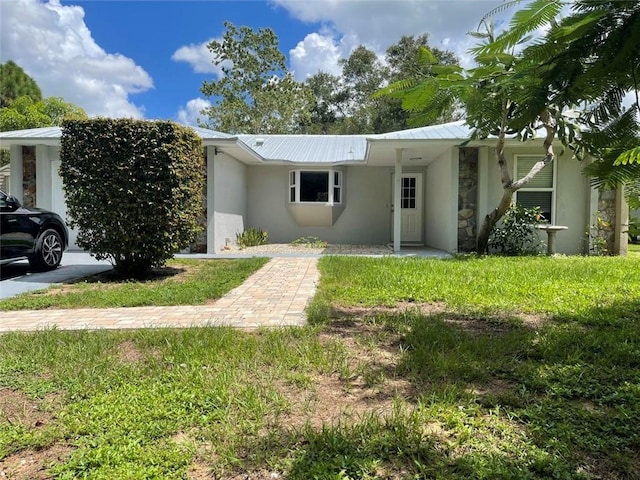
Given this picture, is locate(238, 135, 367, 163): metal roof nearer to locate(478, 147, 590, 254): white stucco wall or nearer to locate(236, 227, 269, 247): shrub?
locate(236, 227, 269, 247): shrub

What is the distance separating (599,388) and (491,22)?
243 centimetres

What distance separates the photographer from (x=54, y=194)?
11.0m

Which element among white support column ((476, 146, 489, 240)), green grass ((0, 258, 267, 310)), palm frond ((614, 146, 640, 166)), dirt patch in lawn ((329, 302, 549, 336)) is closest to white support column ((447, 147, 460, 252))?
white support column ((476, 146, 489, 240))

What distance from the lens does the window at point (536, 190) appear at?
10594 millimetres

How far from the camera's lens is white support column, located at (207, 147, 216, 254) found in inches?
412

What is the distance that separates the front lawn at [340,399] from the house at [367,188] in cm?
510

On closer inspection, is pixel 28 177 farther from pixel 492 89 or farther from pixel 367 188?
pixel 492 89

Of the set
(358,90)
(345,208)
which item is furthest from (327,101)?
(345,208)

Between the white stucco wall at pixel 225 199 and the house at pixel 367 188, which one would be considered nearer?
the house at pixel 367 188

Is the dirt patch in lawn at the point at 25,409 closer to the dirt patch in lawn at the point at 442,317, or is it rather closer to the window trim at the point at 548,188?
the dirt patch in lawn at the point at 442,317

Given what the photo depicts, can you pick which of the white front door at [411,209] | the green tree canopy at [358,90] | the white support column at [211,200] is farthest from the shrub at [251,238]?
the green tree canopy at [358,90]

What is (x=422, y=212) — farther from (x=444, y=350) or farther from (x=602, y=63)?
(x=602, y=63)

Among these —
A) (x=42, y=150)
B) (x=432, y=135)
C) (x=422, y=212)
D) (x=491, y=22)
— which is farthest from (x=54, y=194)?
(x=491, y=22)

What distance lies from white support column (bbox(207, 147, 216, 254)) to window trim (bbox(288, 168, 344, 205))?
12.5 feet
